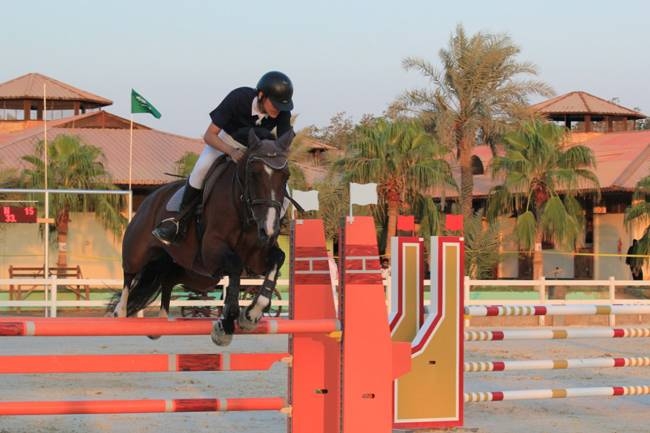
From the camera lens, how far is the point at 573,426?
8.35 meters

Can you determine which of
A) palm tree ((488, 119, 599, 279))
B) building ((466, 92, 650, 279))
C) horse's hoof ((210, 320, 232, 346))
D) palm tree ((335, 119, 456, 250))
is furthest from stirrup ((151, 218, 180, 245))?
building ((466, 92, 650, 279))

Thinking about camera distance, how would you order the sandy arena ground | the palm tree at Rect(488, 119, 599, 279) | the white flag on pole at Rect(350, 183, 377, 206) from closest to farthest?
the white flag on pole at Rect(350, 183, 377, 206) < the sandy arena ground < the palm tree at Rect(488, 119, 599, 279)

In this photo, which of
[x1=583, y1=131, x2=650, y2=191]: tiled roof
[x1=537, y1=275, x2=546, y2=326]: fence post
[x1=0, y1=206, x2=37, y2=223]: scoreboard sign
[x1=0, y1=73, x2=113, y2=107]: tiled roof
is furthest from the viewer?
[x1=0, y1=73, x2=113, y2=107]: tiled roof

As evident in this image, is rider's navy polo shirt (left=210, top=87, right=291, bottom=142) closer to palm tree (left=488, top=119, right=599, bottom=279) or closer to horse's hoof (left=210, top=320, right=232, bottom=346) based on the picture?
horse's hoof (left=210, top=320, right=232, bottom=346)

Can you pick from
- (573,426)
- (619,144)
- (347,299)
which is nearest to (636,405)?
(573,426)

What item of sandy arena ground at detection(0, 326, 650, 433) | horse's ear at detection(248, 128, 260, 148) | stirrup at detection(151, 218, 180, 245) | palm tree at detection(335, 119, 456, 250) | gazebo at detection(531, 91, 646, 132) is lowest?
sandy arena ground at detection(0, 326, 650, 433)

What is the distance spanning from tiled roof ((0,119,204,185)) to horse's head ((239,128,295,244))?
26.9 meters

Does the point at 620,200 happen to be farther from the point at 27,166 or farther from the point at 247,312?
the point at 247,312

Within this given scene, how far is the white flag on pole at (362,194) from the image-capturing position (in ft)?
19.8

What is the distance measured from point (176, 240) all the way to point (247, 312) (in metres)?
1.21

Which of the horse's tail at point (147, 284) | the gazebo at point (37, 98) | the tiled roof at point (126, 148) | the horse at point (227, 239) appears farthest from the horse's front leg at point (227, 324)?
the gazebo at point (37, 98)

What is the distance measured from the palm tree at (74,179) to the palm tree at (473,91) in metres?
9.27

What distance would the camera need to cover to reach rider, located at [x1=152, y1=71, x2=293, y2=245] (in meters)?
5.98

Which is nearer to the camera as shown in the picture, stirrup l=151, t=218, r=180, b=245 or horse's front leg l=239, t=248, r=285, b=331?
horse's front leg l=239, t=248, r=285, b=331
